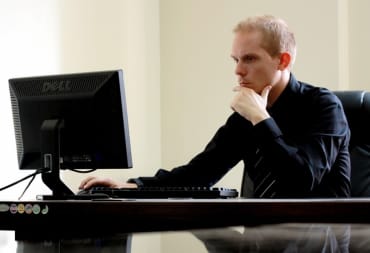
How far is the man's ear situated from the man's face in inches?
0.5

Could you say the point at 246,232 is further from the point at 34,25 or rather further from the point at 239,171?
the point at 239,171

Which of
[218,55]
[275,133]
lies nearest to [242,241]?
[275,133]

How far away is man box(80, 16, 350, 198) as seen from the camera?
1987 millimetres

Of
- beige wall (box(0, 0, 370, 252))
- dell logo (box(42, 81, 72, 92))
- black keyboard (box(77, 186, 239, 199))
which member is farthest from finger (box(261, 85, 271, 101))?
beige wall (box(0, 0, 370, 252))

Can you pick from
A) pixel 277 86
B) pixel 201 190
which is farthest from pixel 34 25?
pixel 201 190

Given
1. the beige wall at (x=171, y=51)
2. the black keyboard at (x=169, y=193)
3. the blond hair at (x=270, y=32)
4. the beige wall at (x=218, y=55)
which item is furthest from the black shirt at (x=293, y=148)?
the beige wall at (x=218, y=55)

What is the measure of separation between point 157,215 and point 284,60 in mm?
1101

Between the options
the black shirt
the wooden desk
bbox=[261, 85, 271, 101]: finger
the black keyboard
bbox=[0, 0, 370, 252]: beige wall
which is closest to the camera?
the wooden desk

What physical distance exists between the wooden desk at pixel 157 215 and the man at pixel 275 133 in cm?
69

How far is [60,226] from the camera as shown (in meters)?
1.31

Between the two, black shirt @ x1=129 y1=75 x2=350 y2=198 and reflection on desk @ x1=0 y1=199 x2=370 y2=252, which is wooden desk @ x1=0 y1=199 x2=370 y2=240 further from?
black shirt @ x1=129 y1=75 x2=350 y2=198

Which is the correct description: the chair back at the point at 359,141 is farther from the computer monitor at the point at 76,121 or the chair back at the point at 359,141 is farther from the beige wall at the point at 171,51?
the beige wall at the point at 171,51

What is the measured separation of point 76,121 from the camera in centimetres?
172

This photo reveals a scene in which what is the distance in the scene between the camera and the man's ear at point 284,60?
2194 millimetres
